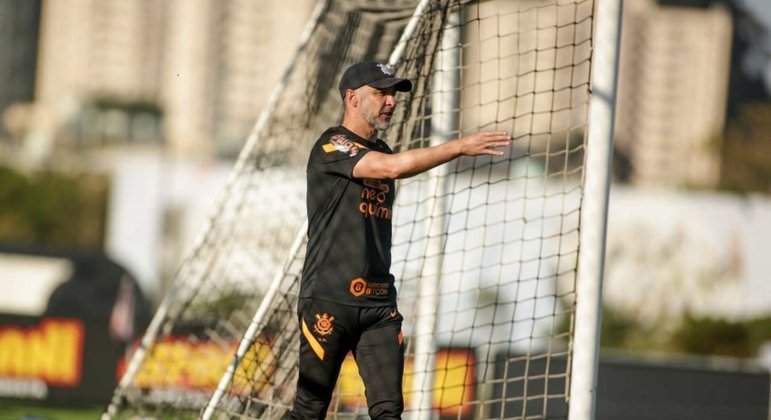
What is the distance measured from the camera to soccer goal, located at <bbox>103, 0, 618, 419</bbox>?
22.3 feet

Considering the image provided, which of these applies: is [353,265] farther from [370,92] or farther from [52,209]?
[52,209]

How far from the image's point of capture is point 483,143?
5.27m

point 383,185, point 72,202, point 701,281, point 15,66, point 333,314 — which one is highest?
point 15,66

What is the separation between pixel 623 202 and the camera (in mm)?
42781

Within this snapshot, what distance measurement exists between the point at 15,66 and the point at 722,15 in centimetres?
6009

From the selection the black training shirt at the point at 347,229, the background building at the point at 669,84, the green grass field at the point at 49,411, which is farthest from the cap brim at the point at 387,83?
the background building at the point at 669,84

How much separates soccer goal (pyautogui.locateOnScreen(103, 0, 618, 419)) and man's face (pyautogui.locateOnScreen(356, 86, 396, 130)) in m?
1.18

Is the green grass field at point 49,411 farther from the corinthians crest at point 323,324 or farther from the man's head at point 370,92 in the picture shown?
the man's head at point 370,92

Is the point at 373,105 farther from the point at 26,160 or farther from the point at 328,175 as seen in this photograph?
the point at 26,160

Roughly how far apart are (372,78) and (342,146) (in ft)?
1.04

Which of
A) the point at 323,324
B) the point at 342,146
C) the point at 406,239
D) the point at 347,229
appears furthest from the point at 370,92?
the point at 406,239

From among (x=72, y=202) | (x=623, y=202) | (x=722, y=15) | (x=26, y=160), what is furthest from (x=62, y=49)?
(x=623, y=202)

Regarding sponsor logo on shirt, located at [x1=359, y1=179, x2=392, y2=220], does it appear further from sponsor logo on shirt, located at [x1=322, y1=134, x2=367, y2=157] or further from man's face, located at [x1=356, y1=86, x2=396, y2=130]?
man's face, located at [x1=356, y1=86, x2=396, y2=130]

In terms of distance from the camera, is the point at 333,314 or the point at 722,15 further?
the point at 722,15
